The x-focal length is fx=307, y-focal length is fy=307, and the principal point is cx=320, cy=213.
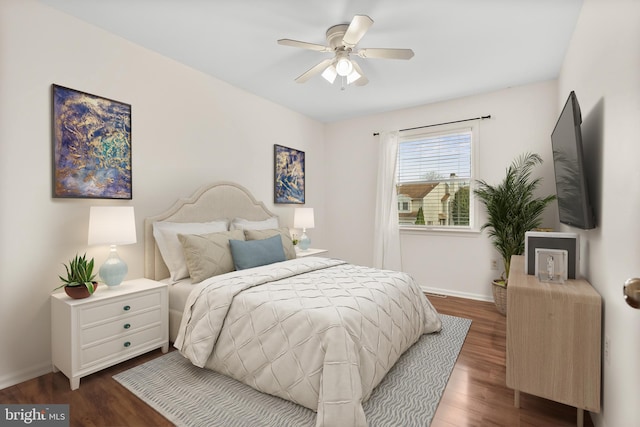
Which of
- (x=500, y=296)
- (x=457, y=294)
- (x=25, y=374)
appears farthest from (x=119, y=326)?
(x=457, y=294)

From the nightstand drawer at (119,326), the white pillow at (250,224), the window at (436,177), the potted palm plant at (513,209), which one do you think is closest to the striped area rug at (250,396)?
the nightstand drawer at (119,326)

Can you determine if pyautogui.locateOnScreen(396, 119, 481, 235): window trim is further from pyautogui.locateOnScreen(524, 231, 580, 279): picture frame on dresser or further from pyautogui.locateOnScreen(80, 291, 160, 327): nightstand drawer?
pyautogui.locateOnScreen(80, 291, 160, 327): nightstand drawer

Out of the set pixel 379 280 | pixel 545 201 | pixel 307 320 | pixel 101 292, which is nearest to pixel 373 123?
pixel 545 201

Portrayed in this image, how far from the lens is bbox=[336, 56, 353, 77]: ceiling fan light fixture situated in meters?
2.43

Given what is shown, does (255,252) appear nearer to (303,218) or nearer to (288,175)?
(303,218)

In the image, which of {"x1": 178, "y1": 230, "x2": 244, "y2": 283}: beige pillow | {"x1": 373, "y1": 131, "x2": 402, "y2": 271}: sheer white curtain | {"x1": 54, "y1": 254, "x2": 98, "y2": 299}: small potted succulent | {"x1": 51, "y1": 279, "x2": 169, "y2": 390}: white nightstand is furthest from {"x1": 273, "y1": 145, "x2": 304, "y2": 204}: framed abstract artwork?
{"x1": 54, "y1": 254, "x2": 98, "y2": 299}: small potted succulent

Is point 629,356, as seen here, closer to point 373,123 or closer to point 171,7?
point 171,7

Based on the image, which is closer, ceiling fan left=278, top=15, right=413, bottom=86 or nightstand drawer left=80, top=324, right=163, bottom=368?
nightstand drawer left=80, top=324, right=163, bottom=368

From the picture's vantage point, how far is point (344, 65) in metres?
2.44

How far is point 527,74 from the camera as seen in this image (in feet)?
10.8

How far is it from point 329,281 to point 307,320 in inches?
26.1

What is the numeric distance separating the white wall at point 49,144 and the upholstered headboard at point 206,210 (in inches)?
3.2

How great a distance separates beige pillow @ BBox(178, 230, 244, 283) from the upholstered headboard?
0.32 m

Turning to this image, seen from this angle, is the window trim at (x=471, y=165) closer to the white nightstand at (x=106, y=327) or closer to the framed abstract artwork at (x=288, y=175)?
the framed abstract artwork at (x=288, y=175)
